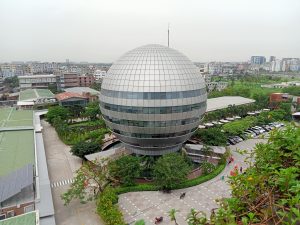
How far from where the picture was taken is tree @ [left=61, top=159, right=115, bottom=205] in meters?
21.7

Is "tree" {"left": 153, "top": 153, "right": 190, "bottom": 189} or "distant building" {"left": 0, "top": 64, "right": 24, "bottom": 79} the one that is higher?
"distant building" {"left": 0, "top": 64, "right": 24, "bottom": 79}

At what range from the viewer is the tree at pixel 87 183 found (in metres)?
21.7

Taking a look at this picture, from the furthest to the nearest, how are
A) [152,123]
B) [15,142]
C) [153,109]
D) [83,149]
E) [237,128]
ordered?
1. [237,128]
2. [83,149]
3. [15,142]
4. [152,123]
5. [153,109]

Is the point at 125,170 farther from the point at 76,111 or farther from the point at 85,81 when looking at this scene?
the point at 85,81

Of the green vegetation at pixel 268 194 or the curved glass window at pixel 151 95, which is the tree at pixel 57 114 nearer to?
the curved glass window at pixel 151 95

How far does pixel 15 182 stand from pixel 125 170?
9.66 meters

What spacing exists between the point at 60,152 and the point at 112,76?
14.9 metres

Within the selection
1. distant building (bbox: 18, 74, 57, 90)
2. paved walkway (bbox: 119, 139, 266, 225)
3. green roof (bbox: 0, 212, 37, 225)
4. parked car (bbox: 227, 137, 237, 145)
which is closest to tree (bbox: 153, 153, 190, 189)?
paved walkway (bbox: 119, 139, 266, 225)

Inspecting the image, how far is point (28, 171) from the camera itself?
22703mm

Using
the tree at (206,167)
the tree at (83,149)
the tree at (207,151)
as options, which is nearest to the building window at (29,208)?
the tree at (83,149)

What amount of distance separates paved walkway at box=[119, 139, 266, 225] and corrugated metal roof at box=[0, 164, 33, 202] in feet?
27.5

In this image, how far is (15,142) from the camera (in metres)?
32.2

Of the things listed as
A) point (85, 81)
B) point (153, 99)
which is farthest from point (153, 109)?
point (85, 81)

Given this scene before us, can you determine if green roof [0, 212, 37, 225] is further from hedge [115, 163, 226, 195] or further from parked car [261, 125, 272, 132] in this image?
parked car [261, 125, 272, 132]
